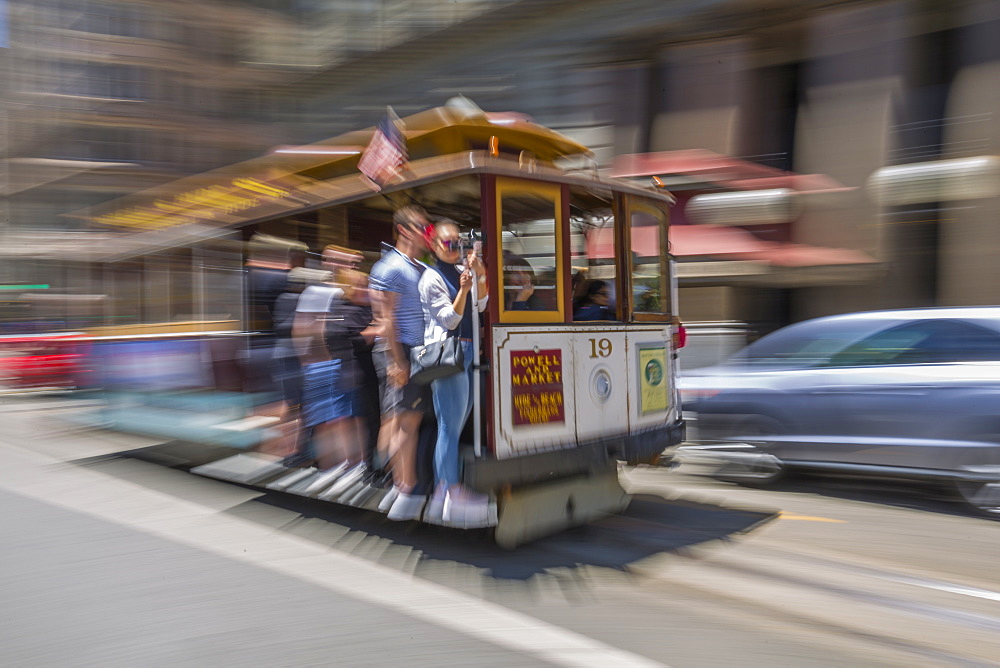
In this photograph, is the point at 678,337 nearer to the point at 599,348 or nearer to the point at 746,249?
the point at 599,348

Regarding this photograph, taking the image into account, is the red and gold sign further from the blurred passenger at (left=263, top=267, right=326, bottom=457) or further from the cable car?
the blurred passenger at (left=263, top=267, right=326, bottom=457)

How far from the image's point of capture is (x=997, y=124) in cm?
1168

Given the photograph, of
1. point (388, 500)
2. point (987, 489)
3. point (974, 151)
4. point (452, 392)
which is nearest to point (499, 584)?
point (388, 500)

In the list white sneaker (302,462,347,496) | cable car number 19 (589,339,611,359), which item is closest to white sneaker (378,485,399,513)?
white sneaker (302,462,347,496)

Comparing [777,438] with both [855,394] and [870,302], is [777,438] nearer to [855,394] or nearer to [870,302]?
[855,394]

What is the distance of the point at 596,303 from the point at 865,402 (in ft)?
8.17

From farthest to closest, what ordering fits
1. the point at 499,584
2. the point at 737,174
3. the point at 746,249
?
the point at 737,174 < the point at 746,249 < the point at 499,584

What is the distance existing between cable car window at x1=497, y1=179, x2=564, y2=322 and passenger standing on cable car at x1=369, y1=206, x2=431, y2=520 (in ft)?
1.91

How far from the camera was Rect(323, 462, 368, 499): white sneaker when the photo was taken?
5.81 metres

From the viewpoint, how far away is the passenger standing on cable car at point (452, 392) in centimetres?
502

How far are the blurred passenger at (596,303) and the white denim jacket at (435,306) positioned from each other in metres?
1.25

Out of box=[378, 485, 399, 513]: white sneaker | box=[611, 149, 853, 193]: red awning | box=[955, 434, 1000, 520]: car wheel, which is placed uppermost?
box=[611, 149, 853, 193]: red awning

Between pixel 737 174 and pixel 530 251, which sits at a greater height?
pixel 737 174

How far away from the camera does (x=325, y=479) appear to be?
240 inches
